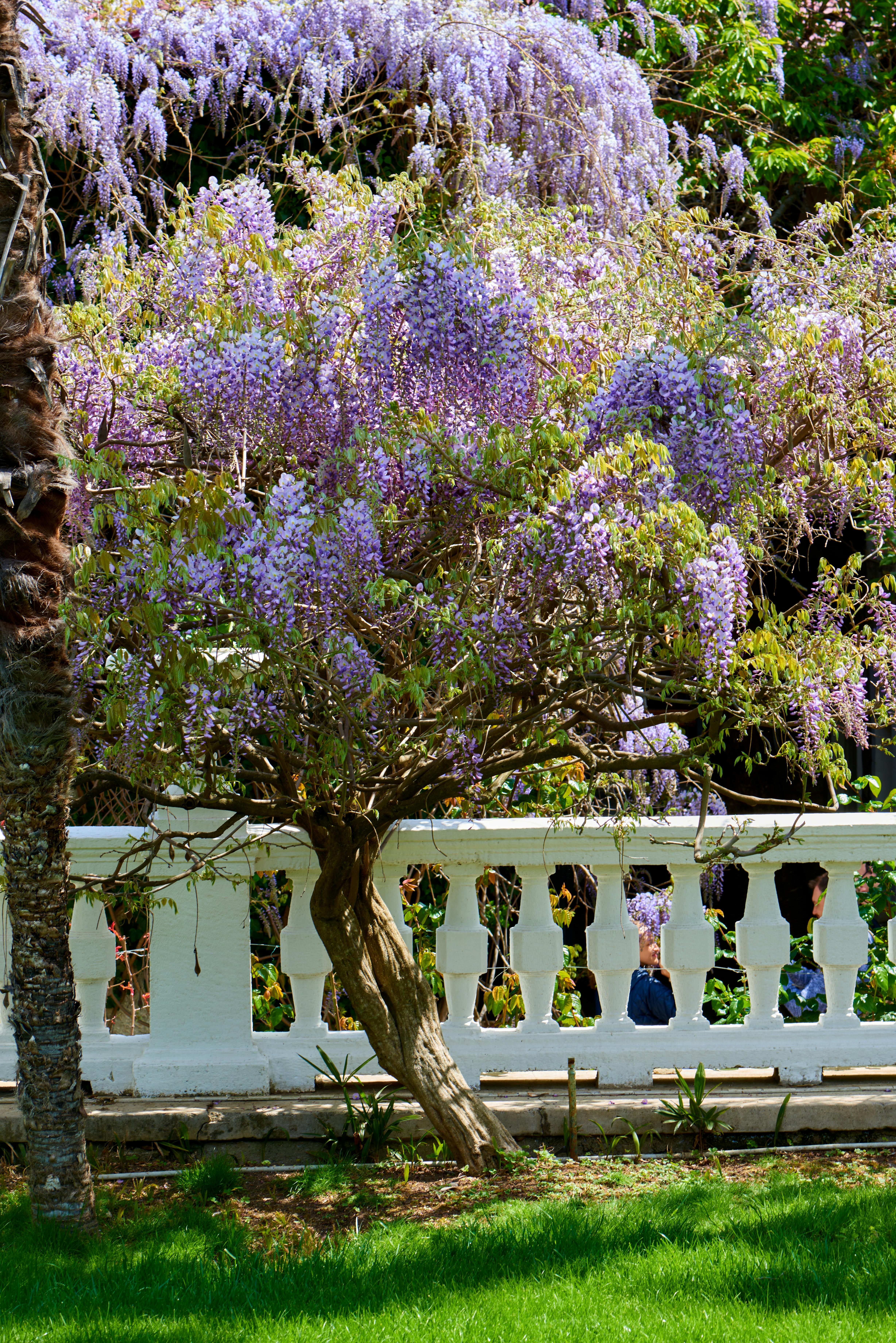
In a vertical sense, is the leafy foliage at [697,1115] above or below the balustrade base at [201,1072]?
below

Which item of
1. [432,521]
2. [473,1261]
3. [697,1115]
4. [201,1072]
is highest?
[432,521]

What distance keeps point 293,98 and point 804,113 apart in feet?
11.2

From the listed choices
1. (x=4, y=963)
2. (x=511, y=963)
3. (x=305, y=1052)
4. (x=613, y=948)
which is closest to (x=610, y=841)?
(x=613, y=948)

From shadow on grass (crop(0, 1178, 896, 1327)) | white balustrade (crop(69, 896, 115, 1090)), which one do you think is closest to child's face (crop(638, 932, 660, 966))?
shadow on grass (crop(0, 1178, 896, 1327))

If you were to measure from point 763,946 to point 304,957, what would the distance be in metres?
1.55

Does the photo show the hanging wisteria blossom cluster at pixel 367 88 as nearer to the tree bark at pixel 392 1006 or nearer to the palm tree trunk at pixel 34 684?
the palm tree trunk at pixel 34 684

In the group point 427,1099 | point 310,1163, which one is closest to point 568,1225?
point 427,1099

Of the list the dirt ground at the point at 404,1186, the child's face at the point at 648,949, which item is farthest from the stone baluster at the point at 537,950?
the child's face at the point at 648,949

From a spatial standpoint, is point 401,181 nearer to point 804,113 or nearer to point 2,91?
point 2,91

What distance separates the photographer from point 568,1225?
3314 millimetres

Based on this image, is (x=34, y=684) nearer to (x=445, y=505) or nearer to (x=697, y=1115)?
(x=445, y=505)

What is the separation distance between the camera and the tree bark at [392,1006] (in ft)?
12.6

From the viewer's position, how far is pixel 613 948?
14.1 feet

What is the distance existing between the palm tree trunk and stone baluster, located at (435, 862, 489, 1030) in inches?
55.4
